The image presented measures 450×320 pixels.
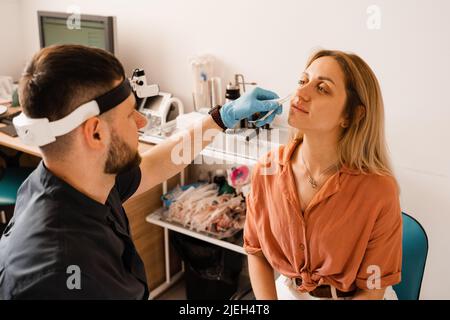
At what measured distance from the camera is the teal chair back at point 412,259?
146 centimetres

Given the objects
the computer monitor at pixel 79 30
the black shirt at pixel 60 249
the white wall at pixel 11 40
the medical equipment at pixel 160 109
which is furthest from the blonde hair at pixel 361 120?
the white wall at pixel 11 40

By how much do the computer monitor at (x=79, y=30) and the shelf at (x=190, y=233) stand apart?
90cm

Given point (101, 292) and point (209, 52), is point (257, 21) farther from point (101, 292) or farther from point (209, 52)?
point (101, 292)

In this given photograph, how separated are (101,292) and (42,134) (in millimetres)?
381

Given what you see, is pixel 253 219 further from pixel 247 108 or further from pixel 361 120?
pixel 361 120

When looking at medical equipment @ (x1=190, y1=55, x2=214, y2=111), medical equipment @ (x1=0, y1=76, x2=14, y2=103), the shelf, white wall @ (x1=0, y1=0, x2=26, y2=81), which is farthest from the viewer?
white wall @ (x1=0, y1=0, x2=26, y2=81)

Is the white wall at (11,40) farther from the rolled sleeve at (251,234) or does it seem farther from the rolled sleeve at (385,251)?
the rolled sleeve at (385,251)

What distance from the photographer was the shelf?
2.07 meters

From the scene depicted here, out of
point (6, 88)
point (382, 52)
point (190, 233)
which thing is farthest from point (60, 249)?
point (6, 88)

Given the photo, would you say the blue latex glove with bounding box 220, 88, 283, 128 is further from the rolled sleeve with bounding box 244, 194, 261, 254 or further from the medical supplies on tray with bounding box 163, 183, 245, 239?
the medical supplies on tray with bounding box 163, 183, 245, 239

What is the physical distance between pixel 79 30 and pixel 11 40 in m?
0.92

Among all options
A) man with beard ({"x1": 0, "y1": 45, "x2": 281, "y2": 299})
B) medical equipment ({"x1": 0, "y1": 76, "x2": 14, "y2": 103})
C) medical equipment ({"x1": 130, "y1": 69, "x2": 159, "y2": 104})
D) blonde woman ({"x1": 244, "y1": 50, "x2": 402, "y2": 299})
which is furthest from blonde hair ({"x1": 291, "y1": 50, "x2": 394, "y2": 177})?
medical equipment ({"x1": 0, "y1": 76, "x2": 14, "y2": 103})

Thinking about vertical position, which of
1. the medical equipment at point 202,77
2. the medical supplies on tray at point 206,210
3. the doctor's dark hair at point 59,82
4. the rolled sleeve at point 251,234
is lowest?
the medical supplies on tray at point 206,210

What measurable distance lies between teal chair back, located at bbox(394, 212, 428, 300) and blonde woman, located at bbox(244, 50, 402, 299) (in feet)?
0.17
